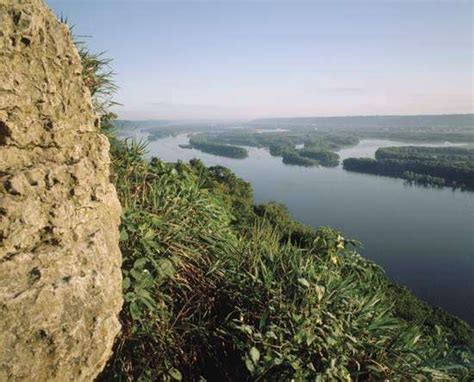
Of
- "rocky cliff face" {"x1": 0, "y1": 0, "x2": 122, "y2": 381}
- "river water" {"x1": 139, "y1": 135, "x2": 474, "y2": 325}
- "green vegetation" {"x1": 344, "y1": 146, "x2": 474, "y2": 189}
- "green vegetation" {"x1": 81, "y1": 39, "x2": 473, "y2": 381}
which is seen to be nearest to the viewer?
"rocky cliff face" {"x1": 0, "y1": 0, "x2": 122, "y2": 381}

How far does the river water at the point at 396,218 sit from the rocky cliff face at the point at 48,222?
13962 millimetres

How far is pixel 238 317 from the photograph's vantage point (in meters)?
3.07

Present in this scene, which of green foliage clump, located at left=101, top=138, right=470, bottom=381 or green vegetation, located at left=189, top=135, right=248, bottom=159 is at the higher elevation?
green foliage clump, located at left=101, top=138, right=470, bottom=381

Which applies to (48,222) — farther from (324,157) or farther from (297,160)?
(324,157)

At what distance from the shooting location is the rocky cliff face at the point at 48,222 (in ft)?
6.05

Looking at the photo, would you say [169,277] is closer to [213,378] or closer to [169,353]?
[169,353]

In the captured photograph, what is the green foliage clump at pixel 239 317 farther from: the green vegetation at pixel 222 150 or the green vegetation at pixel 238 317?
the green vegetation at pixel 222 150

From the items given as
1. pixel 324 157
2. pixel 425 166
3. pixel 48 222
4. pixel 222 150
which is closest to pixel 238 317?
pixel 48 222

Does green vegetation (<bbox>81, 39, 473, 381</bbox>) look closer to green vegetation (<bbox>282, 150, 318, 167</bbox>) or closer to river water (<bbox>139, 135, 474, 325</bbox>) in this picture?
river water (<bbox>139, 135, 474, 325</bbox>)

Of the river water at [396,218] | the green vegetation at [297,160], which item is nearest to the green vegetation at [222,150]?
the green vegetation at [297,160]

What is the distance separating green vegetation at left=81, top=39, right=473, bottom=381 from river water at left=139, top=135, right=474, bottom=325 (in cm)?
1317

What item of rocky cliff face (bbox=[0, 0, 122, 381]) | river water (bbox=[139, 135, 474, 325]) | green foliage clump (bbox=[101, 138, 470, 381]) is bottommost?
river water (bbox=[139, 135, 474, 325])

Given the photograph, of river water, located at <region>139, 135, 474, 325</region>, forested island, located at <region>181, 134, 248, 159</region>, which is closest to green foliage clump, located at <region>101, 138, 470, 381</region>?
river water, located at <region>139, 135, 474, 325</region>

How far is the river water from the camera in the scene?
31.3 metres
